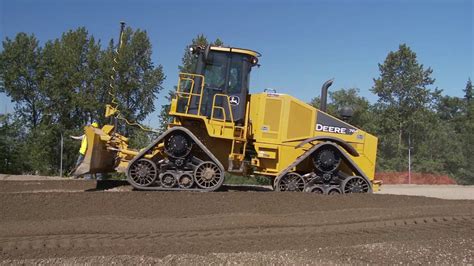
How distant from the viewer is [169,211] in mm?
8031

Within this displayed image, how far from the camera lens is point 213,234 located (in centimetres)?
669

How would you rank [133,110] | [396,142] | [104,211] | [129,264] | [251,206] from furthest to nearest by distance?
[396,142]
[133,110]
[251,206]
[104,211]
[129,264]

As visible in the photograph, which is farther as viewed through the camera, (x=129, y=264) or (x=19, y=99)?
(x=19, y=99)

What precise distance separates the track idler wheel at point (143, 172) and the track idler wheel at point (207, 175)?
881mm

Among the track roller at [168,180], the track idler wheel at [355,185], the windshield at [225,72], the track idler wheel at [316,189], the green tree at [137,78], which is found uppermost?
the green tree at [137,78]

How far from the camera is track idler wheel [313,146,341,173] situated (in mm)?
10828

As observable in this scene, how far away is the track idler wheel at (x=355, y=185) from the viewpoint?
10.9 metres

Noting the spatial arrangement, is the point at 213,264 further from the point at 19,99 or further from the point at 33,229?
the point at 19,99

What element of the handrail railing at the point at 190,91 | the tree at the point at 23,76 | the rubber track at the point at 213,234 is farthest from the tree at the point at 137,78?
the rubber track at the point at 213,234

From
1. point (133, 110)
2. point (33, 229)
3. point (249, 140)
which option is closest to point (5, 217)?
point (33, 229)

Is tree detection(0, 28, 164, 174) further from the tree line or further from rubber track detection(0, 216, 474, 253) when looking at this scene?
rubber track detection(0, 216, 474, 253)

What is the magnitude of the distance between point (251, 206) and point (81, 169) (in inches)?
156

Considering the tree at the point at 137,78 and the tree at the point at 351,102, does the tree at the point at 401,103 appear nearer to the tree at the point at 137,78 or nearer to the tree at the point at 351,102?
the tree at the point at 351,102

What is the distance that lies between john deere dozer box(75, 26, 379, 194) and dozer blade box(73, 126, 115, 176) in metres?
0.02
